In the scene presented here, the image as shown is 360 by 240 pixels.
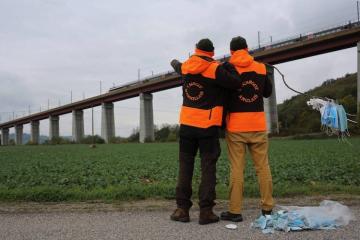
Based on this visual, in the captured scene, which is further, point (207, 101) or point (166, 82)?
point (166, 82)

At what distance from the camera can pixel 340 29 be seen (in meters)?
46.2

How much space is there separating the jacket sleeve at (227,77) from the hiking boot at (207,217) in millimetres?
1575

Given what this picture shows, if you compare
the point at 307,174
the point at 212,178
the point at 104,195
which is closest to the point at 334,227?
the point at 212,178

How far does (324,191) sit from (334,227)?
290 centimetres

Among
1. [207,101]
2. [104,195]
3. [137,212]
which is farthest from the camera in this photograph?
[104,195]

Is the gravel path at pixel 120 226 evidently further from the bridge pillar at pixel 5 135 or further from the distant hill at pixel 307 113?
the bridge pillar at pixel 5 135

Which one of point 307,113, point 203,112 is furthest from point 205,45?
point 307,113

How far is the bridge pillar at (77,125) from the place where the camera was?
300 ft

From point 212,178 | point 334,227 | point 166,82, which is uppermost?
point 166,82

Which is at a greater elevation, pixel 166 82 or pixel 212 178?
pixel 166 82

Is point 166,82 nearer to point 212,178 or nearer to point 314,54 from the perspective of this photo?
point 314,54

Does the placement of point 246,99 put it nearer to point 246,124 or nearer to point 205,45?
point 246,124

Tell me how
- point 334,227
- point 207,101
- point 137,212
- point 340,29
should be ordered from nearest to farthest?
point 334,227, point 207,101, point 137,212, point 340,29

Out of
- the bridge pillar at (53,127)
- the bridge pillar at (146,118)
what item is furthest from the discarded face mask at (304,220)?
the bridge pillar at (53,127)
